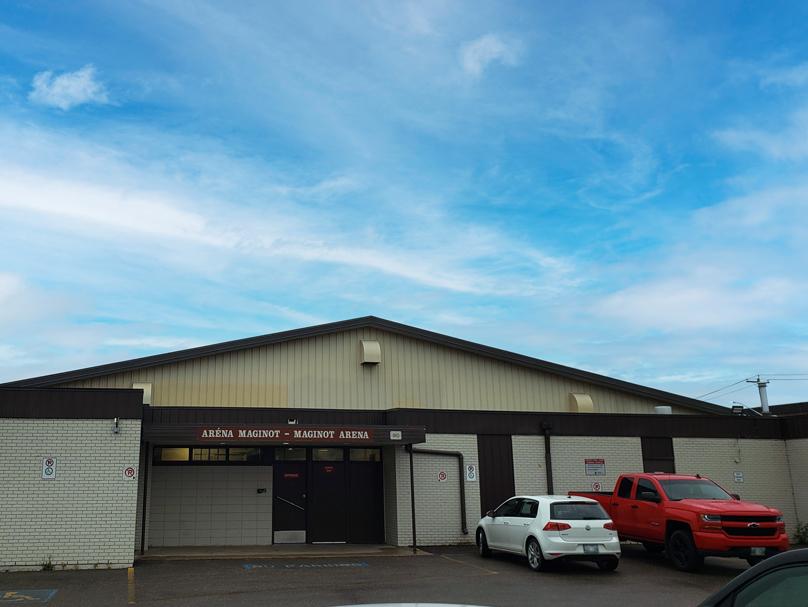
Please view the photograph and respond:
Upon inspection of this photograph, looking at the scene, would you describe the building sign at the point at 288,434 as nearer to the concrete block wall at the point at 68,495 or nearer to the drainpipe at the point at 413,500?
the drainpipe at the point at 413,500

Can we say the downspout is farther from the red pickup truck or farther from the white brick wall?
the white brick wall

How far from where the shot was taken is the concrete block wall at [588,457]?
23562mm

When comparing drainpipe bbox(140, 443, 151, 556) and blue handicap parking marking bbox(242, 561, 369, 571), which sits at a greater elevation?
drainpipe bbox(140, 443, 151, 556)

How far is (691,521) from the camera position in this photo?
16.2 metres

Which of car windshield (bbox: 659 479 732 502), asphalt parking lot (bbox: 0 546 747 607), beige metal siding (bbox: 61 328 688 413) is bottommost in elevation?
asphalt parking lot (bbox: 0 546 747 607)

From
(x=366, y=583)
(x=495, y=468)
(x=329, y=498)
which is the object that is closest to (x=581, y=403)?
(x=495, y=468)

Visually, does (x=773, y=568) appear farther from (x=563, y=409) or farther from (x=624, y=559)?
(x=563, y=409)

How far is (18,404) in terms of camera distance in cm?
1709

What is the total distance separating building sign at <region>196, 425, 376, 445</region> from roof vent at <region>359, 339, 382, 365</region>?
584cm

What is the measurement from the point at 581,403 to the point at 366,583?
609 inches

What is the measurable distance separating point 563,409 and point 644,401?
12.2ft

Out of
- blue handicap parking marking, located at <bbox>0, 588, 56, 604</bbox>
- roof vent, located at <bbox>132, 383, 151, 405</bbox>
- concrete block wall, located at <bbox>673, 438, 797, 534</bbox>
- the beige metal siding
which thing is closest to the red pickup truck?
concrete block wall, located at <bbox>673, 438, 797, 534</bbox>

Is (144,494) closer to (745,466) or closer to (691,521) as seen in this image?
(691,521)

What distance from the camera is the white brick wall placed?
24656mm
